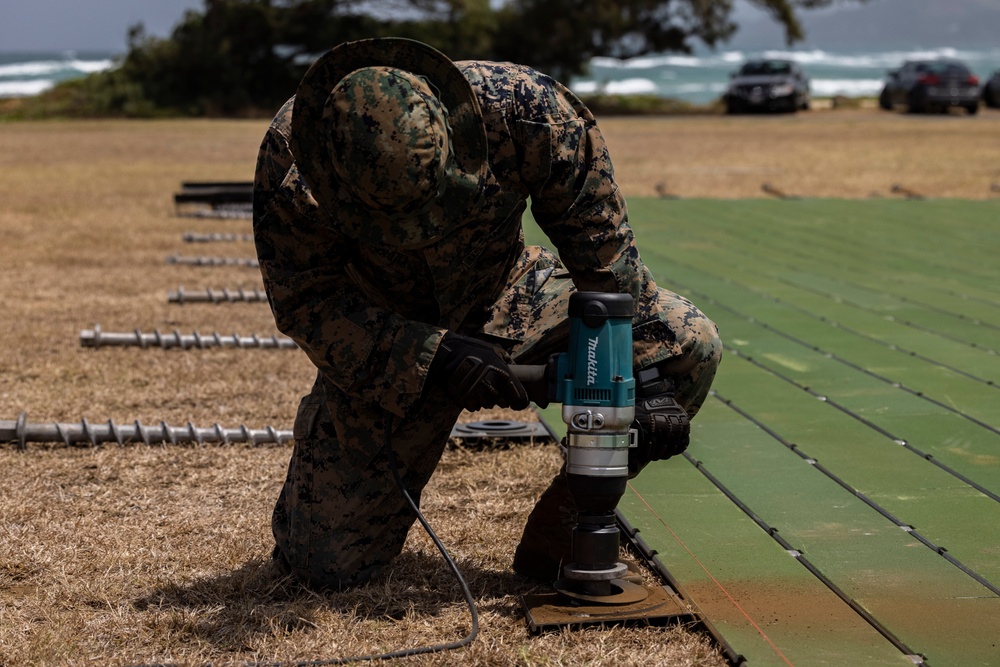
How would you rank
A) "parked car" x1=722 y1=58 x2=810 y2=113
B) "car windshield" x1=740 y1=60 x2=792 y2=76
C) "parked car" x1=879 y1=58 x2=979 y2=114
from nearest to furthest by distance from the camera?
"parked car" x1=879 y1=58 x2=979 y2=114 → "parked car" x1=722 y1=58 x2=810 y2=113 → "car windshield" x1=740 y1=60 x2=792 y2=76

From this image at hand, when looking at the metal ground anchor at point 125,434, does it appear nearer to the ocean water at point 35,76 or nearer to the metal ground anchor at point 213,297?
the metal ground anchor at point 213,297

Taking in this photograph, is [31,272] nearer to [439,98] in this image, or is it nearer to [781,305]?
[781,305]

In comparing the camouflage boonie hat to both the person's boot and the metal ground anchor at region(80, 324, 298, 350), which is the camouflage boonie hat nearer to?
the person's boot

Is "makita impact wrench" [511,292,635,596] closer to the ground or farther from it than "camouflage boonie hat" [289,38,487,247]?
closer to the ground

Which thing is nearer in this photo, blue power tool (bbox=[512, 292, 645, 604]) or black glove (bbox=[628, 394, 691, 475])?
blue power tool (bbox=[512, 292, 645, 604])

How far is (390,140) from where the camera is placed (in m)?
2.33

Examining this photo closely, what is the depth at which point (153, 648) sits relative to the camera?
2.63 meters

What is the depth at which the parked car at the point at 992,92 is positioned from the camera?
2922cm

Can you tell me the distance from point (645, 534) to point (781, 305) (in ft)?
10.9

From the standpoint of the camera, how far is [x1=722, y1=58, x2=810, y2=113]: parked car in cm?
2808

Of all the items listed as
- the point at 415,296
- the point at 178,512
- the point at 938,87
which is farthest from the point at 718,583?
the point at 938,87

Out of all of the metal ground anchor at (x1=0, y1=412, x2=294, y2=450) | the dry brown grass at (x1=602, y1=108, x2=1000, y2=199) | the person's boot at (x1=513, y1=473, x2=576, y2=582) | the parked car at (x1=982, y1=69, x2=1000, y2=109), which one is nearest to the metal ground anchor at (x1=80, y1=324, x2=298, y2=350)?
the metal ground anchor at (x1=0, y1=412, x2=294, y2=450)

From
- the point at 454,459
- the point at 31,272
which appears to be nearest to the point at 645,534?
the point at 454,459

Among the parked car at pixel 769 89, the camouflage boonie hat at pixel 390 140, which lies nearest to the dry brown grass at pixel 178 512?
the camouflage boonie hat at pixel 390 140
